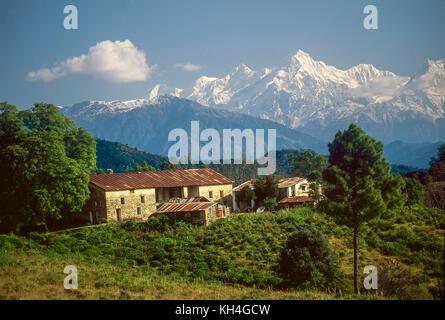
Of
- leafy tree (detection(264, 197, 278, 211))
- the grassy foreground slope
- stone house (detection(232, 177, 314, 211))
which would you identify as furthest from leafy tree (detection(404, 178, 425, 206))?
leafy tree (detection(264, 197, 278, 211))

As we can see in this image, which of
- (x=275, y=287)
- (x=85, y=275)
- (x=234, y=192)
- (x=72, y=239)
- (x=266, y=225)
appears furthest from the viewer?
(x=234, y=192)

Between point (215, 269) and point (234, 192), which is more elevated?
point (234, 192)

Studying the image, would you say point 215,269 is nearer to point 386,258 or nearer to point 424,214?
point 386,258

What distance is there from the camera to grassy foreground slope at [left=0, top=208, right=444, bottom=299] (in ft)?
61.1

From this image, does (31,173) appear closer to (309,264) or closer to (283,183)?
(309,264)

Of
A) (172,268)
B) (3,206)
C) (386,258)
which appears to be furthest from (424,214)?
(3,206)

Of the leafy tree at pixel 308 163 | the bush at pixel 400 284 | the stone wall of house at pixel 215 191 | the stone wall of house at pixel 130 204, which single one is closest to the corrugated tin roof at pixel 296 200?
the stone wall of house at pixel 215 191

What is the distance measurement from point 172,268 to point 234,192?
2687cm

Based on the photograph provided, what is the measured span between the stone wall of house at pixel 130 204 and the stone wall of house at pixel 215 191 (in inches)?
259

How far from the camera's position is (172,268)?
92.4 feet

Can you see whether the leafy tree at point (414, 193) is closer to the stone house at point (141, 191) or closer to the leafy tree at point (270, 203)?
the leafy tree at point (270, 203)

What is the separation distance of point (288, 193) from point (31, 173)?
113 feet

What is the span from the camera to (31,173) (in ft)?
115

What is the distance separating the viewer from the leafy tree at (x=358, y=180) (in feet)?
73.6
